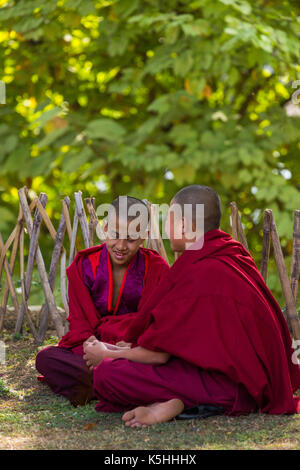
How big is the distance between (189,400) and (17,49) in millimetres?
4912

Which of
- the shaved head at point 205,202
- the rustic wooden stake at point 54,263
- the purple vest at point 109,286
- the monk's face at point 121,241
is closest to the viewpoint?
the shaved head at point 205,202

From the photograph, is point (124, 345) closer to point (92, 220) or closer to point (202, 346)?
point (202, 346)

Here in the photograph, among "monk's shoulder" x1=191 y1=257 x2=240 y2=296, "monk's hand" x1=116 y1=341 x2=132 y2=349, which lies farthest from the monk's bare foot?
"monk's shoulder" x1=191 y1=257 x2=240 y2=296

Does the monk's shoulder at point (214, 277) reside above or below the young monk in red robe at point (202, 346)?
above

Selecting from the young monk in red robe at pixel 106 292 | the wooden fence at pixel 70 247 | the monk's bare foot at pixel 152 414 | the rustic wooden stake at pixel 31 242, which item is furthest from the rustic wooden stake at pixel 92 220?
the monk's bare foot at pixel 152 414

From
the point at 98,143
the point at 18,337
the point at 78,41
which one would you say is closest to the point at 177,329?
the point at 18,337

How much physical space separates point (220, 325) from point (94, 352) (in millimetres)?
687

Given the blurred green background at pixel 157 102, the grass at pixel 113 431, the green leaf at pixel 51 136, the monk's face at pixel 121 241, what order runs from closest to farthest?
the grass at pixel 113 431 < the monk's face at pixel 121 241 < the green leaf at pixel 51 136 < the blurred green background at pixel 157 102

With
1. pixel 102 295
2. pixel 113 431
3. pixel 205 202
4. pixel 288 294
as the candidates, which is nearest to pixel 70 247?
pixel 102 295

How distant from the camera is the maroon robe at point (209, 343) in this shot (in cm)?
278

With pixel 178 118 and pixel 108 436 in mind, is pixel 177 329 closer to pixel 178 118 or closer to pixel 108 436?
pixel 108 436

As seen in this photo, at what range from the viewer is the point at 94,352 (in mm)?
3074

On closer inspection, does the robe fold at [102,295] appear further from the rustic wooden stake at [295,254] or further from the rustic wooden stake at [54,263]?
the rustic wooden stake at [54,263]

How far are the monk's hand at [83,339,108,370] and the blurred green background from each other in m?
2.08
